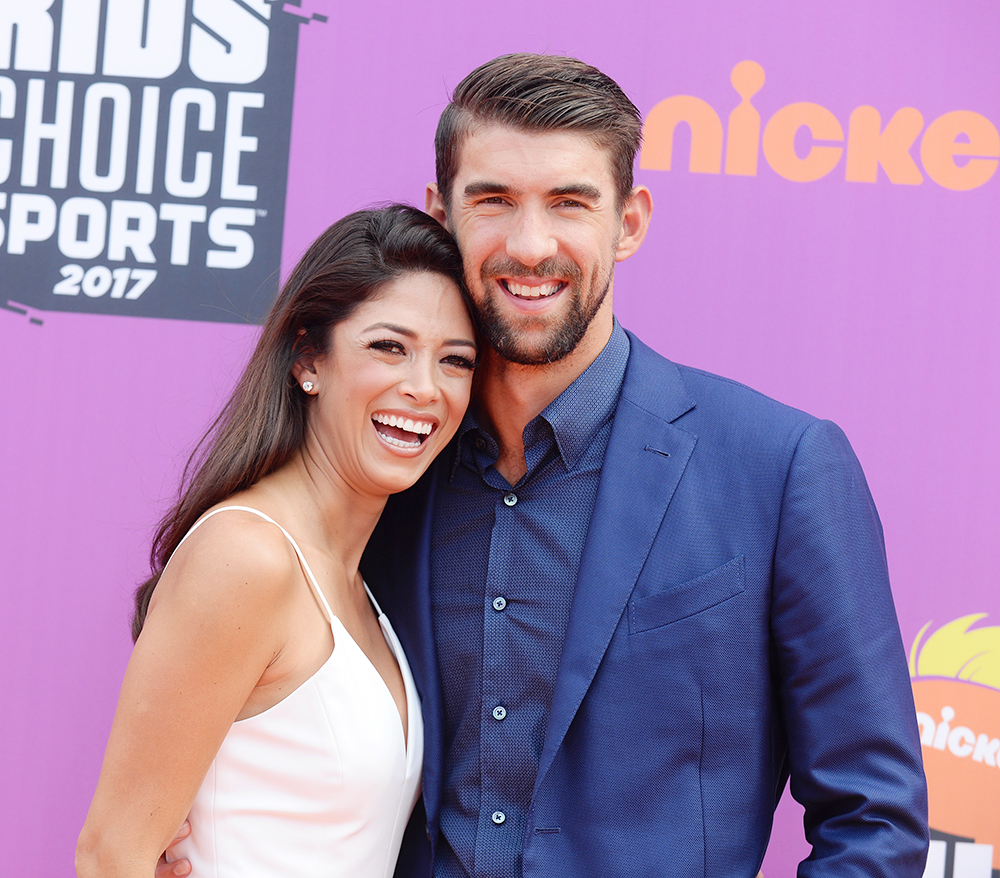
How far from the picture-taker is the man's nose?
1625 millimetres

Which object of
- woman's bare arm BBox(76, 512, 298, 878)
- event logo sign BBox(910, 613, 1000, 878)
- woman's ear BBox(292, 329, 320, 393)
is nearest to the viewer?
woman's bare arm BBox(76, 512, 298, 878)

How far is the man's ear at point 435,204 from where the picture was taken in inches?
73.4

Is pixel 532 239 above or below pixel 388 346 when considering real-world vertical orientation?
above

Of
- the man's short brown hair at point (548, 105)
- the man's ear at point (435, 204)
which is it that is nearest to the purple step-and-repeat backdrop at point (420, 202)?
the man's ear at point (435, 204)

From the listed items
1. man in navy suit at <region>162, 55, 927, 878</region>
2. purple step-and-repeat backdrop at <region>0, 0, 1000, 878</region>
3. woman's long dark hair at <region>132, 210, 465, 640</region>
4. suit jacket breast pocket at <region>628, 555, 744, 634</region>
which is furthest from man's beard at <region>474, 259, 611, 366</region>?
purple step-and-repeat backdrop at <region>0, 0, 1000, 878</region>

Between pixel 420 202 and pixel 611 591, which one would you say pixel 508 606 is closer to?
pixel 611 591

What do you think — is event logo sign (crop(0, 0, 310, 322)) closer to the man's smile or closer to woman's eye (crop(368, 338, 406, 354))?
woman's eye (crop(368, 338, 406, 354))

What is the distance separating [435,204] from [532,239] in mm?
339

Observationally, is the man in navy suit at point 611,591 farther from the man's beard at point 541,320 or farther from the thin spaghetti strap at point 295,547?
the thin spaghetti strap at point 295,547

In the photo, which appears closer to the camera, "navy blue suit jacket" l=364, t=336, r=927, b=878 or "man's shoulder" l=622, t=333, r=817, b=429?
"navy blue suit jacket" l=364, t=336, r=927, b=878

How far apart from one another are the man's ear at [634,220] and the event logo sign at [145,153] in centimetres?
88

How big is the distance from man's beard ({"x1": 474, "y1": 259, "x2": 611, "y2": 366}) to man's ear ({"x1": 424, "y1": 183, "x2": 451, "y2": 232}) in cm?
23

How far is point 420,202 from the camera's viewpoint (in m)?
2.24

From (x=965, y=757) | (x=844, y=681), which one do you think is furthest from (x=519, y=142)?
(x=965, y=757)
